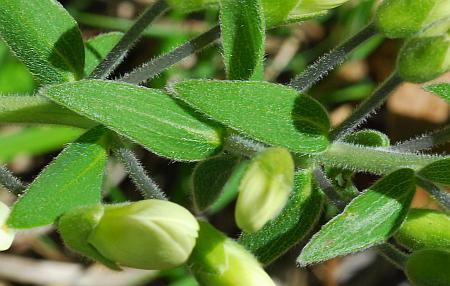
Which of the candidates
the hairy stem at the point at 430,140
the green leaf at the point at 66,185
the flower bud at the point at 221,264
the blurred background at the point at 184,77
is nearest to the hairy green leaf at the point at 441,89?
the hairy stem at the point at 430,140

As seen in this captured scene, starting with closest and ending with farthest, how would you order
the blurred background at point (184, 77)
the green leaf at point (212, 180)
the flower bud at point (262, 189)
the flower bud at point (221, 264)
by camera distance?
the flower bud at point (262, 189), the flower bud at point (221, 264), the green leaf at point (212, 180), the blurred background at point (184, 77)

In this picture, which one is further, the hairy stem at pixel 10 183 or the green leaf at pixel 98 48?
the green leaf at pixel 98 48

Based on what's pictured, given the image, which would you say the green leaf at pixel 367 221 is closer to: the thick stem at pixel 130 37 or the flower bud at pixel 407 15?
the flower bud at pixel 407 15

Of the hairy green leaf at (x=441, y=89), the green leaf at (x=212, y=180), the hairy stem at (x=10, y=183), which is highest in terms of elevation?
the hairy green leaf at (x=441, y=89)

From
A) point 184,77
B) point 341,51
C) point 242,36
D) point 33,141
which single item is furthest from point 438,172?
point 33,141

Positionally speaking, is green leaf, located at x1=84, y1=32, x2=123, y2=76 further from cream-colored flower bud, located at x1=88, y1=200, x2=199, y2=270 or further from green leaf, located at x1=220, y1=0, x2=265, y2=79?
cream-colored flower bud, located at x1=88, y1=200, x2=199, y2=270

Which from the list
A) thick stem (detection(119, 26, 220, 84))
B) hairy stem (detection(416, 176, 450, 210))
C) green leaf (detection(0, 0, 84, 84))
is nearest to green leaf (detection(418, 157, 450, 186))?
hairy stem (detection(416, 176, 450, 210))
